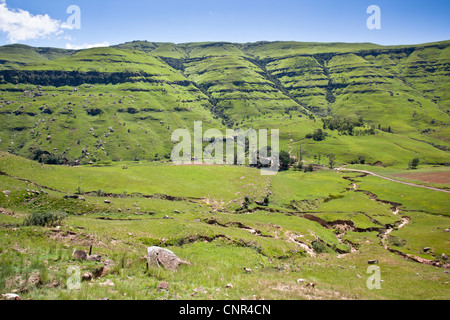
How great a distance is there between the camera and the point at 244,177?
8994 cm

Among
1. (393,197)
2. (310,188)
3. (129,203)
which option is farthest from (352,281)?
(393,197)

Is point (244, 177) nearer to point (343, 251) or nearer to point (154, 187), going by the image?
point (154, 187)

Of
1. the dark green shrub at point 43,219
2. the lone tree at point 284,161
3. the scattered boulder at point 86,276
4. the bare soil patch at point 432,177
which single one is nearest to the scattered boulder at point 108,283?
the scattered boulder at point 86,276

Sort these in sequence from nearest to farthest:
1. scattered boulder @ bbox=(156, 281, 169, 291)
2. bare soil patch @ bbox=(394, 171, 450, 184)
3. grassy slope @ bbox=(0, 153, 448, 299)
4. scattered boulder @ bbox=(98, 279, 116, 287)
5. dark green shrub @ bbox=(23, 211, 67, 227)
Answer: scattered boulder @ bbox=(98, 279, 116, 287) → scattered boulder @ bbox=(156, 281, 169, 291) → grassy slope @ bbox=(0, 153, 448, 299) → dark green shrub @ bbox=(23, 211, 67, 227) → bare soil patch @ bbox=(394, 171, 450, 184)

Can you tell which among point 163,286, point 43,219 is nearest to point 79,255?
point 163,286

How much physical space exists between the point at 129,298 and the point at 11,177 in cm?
5000

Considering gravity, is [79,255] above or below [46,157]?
above

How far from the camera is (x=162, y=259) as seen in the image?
67.1ft

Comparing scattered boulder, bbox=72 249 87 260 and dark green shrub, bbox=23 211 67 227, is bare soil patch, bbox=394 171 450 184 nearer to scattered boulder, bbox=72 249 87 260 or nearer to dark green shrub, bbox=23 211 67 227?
scattered boulder, bbox=72 249 87 260

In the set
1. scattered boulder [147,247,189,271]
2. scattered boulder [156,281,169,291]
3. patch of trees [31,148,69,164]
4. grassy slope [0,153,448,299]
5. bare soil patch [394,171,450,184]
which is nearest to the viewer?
scattered boulder [156,281,169,291]

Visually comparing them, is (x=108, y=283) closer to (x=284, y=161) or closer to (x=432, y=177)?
(x=284, y=161)

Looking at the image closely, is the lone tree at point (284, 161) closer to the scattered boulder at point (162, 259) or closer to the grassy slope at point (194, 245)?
the grassy slope at point (194, 245)

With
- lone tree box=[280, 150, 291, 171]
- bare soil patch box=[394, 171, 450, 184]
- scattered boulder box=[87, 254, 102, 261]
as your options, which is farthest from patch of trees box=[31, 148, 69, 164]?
bare soil patch box=[394, 171, 450, 184]

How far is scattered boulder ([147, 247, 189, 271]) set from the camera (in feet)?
64.6
